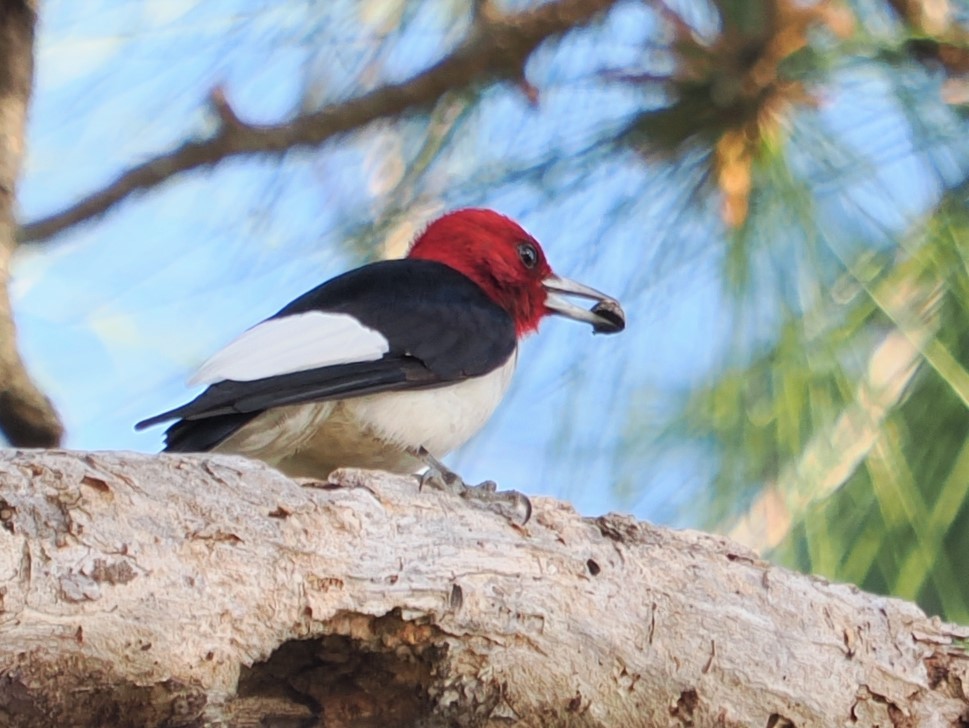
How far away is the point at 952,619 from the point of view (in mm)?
1756

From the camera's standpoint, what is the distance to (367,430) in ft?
6.31

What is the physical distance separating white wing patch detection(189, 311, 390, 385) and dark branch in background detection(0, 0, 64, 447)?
0.71 ft

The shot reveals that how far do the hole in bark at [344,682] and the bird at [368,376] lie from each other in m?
A: 0.23

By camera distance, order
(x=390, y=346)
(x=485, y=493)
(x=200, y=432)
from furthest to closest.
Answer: (x=390, y=346)
(x=200, y=432)
(x=485, y=493)

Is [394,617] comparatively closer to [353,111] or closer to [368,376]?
[368,376]

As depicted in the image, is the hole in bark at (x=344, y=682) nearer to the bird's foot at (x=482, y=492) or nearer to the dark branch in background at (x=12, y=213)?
the bird's foot at (x=482, y=492)

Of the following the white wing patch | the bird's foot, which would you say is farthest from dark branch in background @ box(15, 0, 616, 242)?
the bird's foot

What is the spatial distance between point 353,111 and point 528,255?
358 millimetres

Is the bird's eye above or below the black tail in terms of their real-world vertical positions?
above

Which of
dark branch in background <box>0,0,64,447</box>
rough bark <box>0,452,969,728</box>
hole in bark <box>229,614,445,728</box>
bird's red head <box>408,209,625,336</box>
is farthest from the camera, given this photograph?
bird's red head <box>408,209,625,336</box>

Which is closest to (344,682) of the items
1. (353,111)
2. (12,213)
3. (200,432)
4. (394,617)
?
(394,617)

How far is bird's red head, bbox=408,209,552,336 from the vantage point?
91.9 inches

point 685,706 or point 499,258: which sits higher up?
point 499,258

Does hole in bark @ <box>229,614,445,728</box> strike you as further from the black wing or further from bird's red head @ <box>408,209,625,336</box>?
bird's red head @ <box>408,209,625,336</box>
